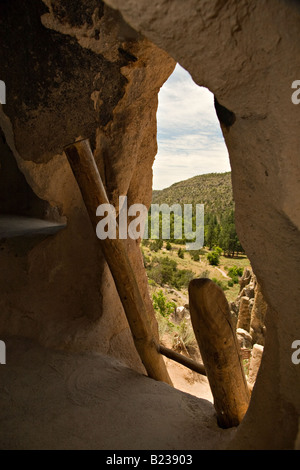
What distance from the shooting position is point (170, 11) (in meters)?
1.08

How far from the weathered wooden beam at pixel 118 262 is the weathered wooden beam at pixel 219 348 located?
2.18 feet

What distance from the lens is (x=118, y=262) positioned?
93.7 inches

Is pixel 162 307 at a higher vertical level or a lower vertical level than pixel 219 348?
lower

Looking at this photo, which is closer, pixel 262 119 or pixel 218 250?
pixel 262 119

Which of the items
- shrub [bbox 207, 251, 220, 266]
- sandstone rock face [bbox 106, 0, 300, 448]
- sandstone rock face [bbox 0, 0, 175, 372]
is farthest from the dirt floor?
shrub [bbox 207, 251, 220, 266]

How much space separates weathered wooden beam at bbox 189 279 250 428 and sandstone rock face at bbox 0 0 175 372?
1.07 metres

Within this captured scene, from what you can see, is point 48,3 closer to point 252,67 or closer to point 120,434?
point 252,67

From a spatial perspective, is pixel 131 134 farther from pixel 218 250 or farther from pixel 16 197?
pixel 218 250

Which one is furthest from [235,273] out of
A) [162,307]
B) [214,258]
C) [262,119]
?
[262,119]

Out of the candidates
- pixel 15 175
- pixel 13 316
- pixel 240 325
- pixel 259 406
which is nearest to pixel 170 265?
pixel 240 325

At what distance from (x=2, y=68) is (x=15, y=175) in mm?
1908

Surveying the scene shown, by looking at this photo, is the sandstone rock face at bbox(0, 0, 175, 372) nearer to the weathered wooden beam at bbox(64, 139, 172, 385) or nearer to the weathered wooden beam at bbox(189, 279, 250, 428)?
the weathered wooden beam at bbox(64, 139, 172, 385)

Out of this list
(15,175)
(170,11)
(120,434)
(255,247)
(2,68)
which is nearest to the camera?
(170,11)

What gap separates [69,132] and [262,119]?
5.69 ft
